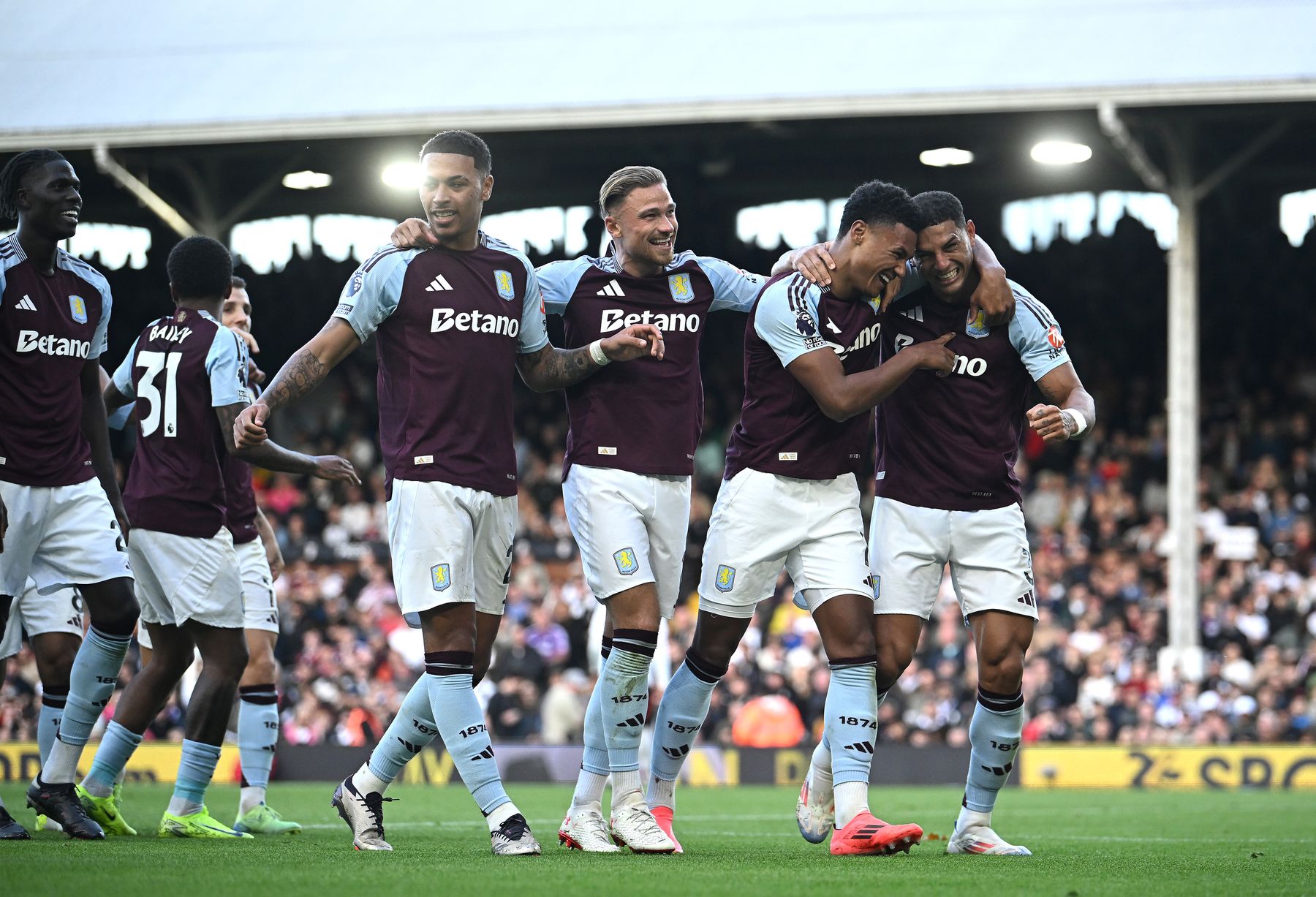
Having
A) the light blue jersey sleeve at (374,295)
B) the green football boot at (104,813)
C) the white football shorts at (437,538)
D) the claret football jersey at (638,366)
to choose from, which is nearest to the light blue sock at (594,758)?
the white football shorts at (437,538)

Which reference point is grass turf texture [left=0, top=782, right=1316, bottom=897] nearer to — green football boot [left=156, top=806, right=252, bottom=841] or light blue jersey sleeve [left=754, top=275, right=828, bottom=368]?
green football boot [left=156, top=806, right=252, bottom=841]

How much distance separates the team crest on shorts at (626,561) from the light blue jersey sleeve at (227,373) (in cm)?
204

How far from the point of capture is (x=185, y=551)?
7629 millimetres

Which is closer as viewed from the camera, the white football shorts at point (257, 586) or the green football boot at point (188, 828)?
the green football boot at point (188, 828)

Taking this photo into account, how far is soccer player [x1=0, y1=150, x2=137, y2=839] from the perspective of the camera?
741 cm

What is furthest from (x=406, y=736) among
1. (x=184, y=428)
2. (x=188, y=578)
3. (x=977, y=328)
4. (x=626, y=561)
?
(x=977, y=328)

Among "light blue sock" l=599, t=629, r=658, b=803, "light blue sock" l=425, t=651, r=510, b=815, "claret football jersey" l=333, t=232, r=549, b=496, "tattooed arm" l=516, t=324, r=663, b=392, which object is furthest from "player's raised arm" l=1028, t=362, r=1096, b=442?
"light blue sock" l=425, t=651, r=510, b=815

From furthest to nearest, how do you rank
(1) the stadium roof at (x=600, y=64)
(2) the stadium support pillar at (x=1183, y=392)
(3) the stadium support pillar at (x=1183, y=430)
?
1. (3) the stadium support pillar at (x=1183, y=430)
2. (2) the stadium support pillar at (x=1183, y=392)
3. (1) the stadium roof at (x=600, y=64)

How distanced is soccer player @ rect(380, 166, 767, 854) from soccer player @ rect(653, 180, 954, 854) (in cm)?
26

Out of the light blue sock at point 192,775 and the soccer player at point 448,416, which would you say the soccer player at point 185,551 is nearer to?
the light blue sock at point 192,775

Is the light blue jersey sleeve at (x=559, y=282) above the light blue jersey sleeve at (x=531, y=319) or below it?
above

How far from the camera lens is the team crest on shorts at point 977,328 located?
733 cm

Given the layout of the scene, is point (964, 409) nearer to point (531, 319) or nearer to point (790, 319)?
point (790, 319)

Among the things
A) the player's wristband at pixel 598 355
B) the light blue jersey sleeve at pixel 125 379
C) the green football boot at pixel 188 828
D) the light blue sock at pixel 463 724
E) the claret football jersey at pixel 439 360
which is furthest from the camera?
the light blue jersey sleeve at pixel 125 379
